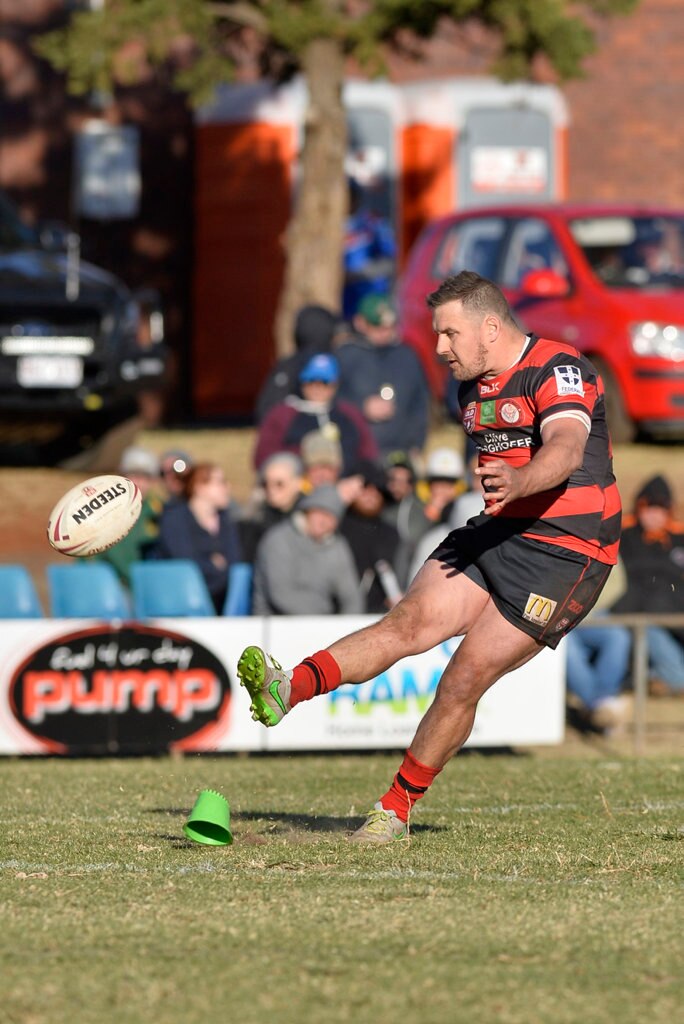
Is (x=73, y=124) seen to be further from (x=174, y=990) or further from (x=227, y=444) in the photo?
(x=174, y=990)

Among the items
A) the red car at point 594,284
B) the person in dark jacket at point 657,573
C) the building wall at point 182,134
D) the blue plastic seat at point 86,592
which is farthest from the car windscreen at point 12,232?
the building wall at point 182,134

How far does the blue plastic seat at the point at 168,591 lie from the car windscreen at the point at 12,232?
6206 millimetres

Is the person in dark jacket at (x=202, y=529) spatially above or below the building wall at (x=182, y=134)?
below

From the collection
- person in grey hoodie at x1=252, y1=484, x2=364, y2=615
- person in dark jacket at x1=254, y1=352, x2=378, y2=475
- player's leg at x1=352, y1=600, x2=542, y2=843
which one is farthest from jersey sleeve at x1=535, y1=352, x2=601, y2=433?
person in dark jacket at x1=254, y1=352, x2=378, y2=475

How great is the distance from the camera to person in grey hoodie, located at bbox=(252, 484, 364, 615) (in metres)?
11.9

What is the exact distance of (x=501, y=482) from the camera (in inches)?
244

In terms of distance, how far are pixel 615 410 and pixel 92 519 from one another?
1071 cm

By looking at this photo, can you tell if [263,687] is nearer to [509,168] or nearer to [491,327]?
[491,327]

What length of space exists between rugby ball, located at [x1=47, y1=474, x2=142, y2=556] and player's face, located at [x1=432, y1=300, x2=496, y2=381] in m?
1.43

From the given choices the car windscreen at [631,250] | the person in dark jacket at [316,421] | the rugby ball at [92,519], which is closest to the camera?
the rugby ball at [92,519]

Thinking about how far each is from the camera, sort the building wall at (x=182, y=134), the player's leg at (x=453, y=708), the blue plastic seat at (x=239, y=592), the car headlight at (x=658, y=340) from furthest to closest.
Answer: the building wall at (x=182, y=134)
the car headlight at (x=658, y=340)
the blue plastic seat at (x=239, y=592)
the player's leg at (x=453, y=708)

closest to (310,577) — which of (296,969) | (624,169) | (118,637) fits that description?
(118,637)

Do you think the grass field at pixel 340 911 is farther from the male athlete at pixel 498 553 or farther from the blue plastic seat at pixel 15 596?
the blue plastic seat at pixel 15 596

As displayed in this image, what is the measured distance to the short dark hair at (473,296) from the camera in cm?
689
